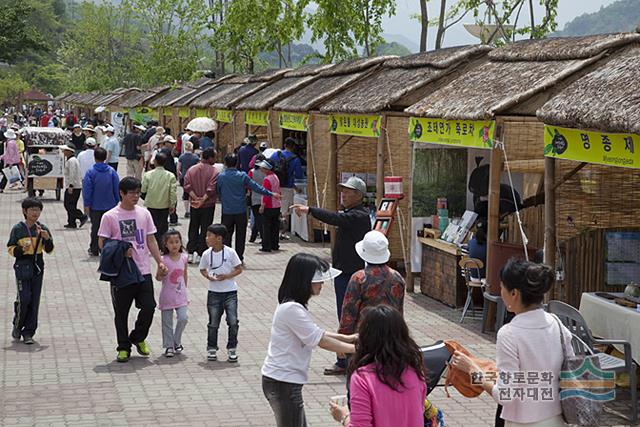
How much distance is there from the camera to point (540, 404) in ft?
16.7

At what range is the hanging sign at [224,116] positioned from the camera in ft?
86.4

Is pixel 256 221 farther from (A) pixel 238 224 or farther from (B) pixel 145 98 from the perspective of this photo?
(B) pixel 145 98

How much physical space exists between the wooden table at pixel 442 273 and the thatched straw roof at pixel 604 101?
3.22 meters

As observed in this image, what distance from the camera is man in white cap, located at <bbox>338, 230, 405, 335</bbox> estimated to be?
7496 mm

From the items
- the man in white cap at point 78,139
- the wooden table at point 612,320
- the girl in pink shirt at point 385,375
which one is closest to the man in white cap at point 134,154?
the man in white cap at point 78,139

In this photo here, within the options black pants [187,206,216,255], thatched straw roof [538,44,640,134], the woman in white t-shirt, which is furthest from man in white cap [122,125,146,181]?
the woman in white t-shirt

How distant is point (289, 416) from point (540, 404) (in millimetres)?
1477

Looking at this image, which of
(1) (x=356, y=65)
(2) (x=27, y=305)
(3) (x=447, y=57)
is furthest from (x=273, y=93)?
(2) (x=27, y=305)

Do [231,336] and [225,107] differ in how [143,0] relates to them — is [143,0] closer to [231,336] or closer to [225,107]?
[225,107]

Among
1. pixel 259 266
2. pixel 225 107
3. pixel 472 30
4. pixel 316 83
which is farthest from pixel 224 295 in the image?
pixel 472 30

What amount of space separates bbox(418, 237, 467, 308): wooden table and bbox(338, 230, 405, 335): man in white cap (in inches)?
207

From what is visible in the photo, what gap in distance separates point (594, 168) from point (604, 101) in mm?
2578

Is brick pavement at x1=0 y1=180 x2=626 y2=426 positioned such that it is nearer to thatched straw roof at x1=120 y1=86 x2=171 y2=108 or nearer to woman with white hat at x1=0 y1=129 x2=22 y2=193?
woman with white hat at x1=0 y1=129 x2=22 y2=193

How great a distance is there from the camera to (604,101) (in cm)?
919
